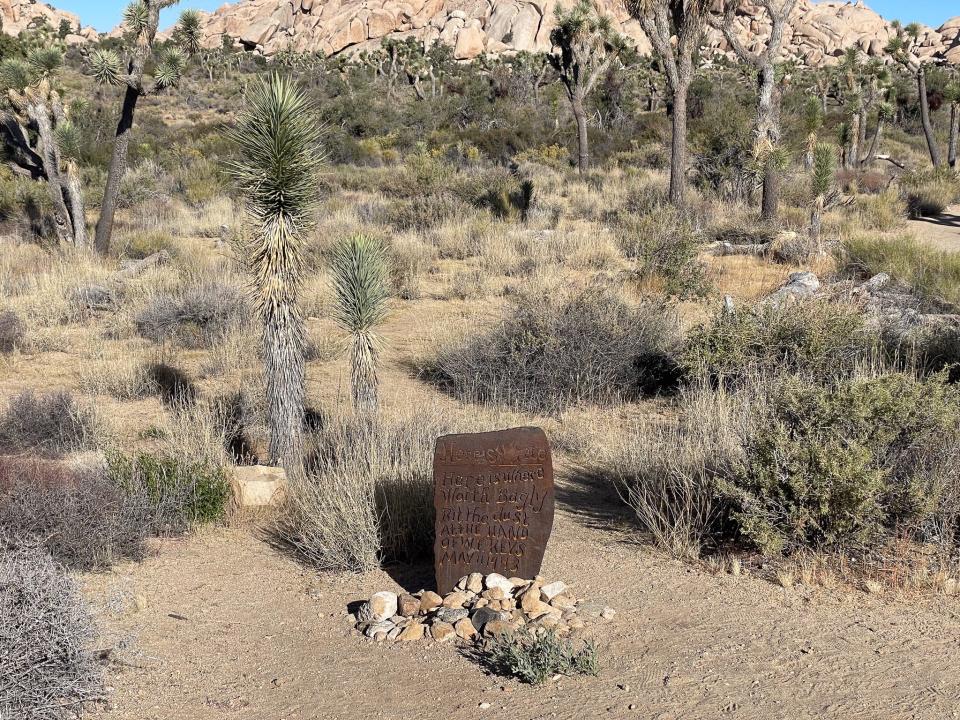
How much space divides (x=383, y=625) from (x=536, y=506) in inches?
41.0

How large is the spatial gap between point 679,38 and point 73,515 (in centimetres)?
1598

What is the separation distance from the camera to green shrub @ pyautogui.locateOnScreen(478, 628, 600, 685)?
4062 millimetres

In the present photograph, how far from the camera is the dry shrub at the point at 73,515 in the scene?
5.50 metres

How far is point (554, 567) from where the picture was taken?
18.0ft

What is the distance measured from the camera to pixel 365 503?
5832mm

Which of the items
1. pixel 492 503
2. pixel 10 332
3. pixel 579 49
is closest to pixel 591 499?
pixel 492 503

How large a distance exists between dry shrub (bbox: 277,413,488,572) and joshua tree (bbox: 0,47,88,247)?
478 inches

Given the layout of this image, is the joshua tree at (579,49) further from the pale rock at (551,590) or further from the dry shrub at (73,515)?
the pale rock at (551,590)

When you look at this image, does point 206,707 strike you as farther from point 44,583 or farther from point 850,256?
point 850,256

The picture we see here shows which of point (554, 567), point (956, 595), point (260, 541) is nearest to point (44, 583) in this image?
point (260, 541)

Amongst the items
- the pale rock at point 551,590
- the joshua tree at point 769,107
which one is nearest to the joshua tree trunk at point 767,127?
the joshua tree at point 769,107

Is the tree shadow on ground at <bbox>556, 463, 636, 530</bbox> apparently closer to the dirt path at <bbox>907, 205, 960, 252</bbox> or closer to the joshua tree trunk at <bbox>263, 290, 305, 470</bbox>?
the joshua tree trunk at <bbox>263, 290, 305, 470</bbox>

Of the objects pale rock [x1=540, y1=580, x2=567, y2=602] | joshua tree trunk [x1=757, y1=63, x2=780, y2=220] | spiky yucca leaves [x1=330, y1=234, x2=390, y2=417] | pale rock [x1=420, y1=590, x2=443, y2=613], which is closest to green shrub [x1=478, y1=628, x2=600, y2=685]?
pale rock [x1=540, y1=580, x2=567, y2=602]

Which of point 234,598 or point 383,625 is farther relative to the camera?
point 234,598
